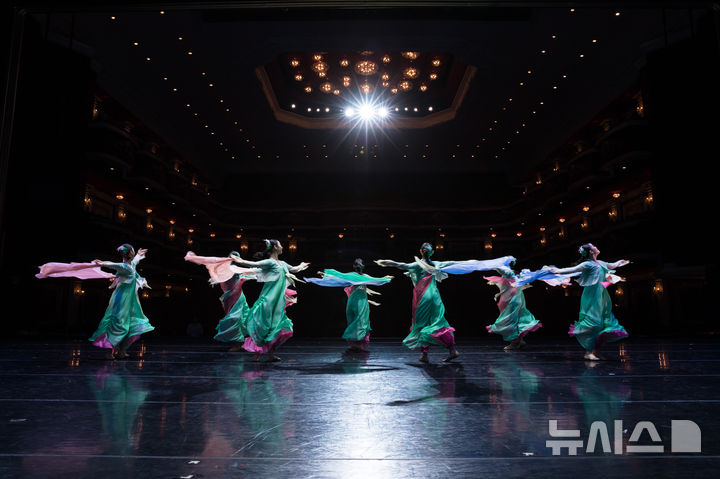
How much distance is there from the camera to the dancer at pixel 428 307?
6.42 meters

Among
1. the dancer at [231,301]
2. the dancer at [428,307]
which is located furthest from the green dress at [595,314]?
the dancer at [231,301]

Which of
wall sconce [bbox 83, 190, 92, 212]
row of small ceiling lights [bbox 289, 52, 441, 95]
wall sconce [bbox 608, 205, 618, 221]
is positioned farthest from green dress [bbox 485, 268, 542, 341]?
wall sconce [bbox 83, 190, 92, 212]

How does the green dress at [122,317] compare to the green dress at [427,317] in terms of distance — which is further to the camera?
the green dress at [122,317]

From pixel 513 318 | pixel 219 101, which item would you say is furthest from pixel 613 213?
pixel 219 101

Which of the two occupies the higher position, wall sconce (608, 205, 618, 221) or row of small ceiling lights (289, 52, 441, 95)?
row of small ceiling lights (289, 52, 441, 95)

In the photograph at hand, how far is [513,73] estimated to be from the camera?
57.5 feet

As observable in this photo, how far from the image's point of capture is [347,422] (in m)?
2.88

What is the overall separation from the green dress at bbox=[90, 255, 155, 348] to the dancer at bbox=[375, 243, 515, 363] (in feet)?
14.2

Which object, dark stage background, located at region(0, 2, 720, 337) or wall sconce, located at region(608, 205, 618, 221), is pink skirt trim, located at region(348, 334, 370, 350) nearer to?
dark stage background, located at region(0, 2, 720, 337)

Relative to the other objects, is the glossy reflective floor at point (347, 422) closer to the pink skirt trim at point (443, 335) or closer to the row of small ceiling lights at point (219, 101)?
the pink skirt trim at point (443, 335)

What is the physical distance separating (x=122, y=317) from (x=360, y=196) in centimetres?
2213

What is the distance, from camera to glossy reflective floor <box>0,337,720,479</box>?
201cm

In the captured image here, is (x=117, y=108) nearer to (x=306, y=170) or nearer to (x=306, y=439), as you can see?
(x=306, y=170)

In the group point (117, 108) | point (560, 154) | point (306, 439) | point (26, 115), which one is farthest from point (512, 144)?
point (306, 439)
